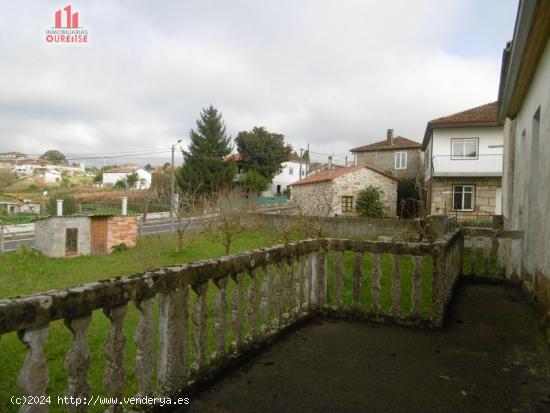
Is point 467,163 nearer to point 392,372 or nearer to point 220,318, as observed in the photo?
point 392,372

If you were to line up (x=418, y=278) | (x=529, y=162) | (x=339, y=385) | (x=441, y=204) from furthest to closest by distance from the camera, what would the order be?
(x=441, y=204), (x=529, y=162), (x=418, y=278), (x=339, y=385)

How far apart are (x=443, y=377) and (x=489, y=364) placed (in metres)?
0.58

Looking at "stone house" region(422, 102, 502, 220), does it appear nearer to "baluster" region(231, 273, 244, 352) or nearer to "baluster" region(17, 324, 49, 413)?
"baluster" region(231, 273, 244, 352)

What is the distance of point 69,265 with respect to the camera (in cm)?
1709

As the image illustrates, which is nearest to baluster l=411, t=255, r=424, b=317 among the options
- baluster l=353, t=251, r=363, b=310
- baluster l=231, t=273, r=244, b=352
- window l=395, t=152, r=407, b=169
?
baluster l=353, t=251, r=363, b=310

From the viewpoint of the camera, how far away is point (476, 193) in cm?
2452

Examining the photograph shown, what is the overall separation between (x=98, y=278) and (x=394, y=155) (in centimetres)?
3087

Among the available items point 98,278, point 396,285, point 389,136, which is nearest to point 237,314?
point 396,285

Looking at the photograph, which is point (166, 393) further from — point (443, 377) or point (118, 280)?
point (443, 377)

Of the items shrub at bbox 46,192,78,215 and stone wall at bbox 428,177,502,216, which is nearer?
stone wall at bbox 428,177,502,216

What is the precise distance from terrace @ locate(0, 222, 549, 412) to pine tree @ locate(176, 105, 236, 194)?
36743 millimetres

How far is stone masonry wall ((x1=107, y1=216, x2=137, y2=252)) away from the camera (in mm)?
20906

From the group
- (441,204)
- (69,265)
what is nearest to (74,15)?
(69,265)

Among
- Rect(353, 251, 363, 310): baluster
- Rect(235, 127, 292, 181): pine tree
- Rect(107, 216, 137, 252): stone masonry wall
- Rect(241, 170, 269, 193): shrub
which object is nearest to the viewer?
Rect(353, 251, 363, 310): baluster
